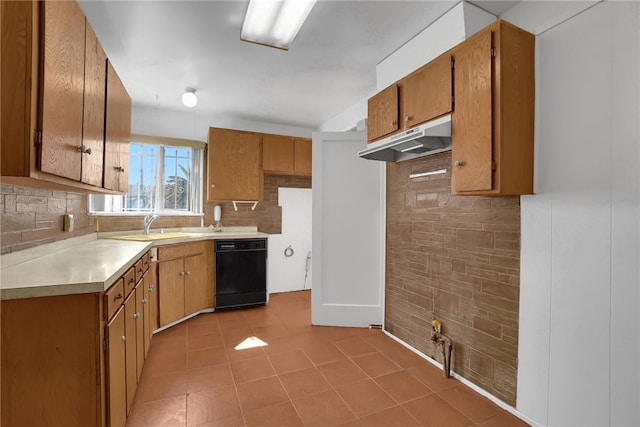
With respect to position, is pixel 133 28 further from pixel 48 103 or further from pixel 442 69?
pixel 442 69

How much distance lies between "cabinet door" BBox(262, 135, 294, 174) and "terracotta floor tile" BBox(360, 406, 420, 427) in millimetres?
3081

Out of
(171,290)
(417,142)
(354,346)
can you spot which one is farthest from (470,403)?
(171,290)

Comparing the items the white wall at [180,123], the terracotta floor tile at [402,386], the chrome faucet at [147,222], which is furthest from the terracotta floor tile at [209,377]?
the white wall at [180,123]

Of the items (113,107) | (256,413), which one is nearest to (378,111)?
(113,107)

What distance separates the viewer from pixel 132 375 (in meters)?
1.75

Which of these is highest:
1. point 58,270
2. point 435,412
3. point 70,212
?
point 70,212

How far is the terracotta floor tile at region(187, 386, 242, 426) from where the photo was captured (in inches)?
68.4

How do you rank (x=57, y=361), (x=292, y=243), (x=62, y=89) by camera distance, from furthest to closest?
(x=292, y=243) → (x=62, y=89) → (x=57, y=361)

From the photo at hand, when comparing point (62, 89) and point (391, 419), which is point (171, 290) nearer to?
point (62, 89)

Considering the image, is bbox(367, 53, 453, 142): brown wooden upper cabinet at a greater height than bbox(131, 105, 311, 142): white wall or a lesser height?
lesser

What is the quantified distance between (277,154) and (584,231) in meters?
3.34

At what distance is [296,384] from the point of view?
2082 mm

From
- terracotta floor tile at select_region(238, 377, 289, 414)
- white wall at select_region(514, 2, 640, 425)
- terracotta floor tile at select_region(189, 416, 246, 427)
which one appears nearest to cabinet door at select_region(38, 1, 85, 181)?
terracotta floor tile at select_region(189, 416, 246, 427)

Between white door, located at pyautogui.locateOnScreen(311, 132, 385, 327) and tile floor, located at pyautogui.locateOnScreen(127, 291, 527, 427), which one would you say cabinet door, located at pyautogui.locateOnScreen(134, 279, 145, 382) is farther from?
white door, located at pyautogui.locateOnScreen(311, 132, 385, 327)
